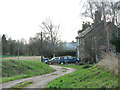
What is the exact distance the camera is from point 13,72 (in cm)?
1706

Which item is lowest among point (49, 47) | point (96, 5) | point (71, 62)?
point (71, 62)

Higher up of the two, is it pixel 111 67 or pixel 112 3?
pixel 112 3

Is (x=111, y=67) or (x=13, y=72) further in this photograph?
(x=13, y=72)

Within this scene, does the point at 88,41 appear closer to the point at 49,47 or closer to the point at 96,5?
the point at 96,5

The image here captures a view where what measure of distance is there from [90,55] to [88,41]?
8.63ft

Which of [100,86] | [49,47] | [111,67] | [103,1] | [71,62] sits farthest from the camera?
[49,47]

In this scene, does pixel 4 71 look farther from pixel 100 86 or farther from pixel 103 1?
pixel 103 1

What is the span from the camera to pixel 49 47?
57.8 m

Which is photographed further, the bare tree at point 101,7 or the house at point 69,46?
the house at point 69,46

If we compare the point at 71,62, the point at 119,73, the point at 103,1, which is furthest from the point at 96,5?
the point at 71,62

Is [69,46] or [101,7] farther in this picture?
[69,46]

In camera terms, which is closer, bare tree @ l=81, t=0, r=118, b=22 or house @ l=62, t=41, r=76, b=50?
bare tree @ l=81, t=0, r=118, b=22

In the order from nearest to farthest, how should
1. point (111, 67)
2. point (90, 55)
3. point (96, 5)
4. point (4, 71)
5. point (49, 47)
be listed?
point (111, 67) → point (4, 71) → point (96, 5) → point (90, 55) → point (49, 47)

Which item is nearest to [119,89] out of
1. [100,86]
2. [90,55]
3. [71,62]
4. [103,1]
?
[100,86]
